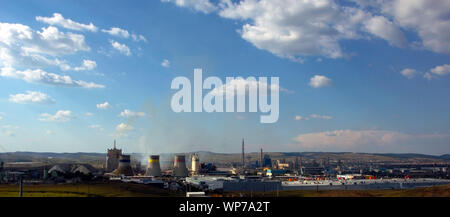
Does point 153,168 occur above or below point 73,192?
below

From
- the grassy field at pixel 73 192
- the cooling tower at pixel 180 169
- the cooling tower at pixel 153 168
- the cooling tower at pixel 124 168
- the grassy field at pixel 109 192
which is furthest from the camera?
the cooling tower at pixel 180 169

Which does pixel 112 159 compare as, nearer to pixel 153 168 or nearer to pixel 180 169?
pixel 180 169

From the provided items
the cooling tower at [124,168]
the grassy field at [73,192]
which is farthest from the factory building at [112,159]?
the grassy field at [73,192]

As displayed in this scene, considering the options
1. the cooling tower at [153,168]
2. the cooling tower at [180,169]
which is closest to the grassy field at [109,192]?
the cooling tower at [153,168]

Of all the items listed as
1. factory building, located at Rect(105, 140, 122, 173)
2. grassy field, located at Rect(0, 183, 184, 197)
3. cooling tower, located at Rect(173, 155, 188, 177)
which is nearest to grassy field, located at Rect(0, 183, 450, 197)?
grassy field, located at Rect(0, 183, 184, 197)

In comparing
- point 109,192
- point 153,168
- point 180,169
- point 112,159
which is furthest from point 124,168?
point 109,192

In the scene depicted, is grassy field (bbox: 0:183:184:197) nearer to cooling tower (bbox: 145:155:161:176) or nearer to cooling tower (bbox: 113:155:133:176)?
cooling tower (bbox: 145:155:161:176)

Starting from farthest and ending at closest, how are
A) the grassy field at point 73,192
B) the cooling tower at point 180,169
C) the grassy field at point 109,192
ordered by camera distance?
Answer: the cooling tower at point 180,169 → the grassy field at point 109,192 → the grassy field at point 73,192

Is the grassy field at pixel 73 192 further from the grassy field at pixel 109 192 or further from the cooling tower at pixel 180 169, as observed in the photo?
the cooling tower at pixel 180 169

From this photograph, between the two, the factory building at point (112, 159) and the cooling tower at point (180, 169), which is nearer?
the cooling tower at point (180, 169)
